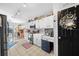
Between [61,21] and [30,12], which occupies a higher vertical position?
[30,12]

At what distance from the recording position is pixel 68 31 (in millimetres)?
2154

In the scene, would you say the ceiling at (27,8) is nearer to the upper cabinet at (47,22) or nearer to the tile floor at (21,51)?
Result: the upper cabinet at (47,22)

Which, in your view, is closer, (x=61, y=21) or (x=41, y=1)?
(x=41, y=1)

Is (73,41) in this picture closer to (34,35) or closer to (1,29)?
(34,35)

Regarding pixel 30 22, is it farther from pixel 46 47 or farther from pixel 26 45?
pixel 46 47

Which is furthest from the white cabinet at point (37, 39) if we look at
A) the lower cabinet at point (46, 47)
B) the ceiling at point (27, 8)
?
the ceiling at point (27, 8)

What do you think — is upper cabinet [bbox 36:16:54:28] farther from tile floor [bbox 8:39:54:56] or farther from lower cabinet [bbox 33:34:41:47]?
tile floor [bbox 8:39:54:56]

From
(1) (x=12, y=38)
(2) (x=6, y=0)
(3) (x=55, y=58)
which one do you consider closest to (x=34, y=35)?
(1) (x=12, y=38)

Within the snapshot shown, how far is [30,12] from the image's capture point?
2090mm

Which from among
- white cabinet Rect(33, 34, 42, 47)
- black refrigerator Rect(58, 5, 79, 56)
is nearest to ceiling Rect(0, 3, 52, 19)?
black refrigerator Rect(58, 5, 79, 56)

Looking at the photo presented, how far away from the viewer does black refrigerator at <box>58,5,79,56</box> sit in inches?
79.8

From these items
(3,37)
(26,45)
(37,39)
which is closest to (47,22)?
(37,39)

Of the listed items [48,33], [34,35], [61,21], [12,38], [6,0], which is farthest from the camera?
[34,35]

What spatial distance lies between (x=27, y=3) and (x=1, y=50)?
3.69 ft
